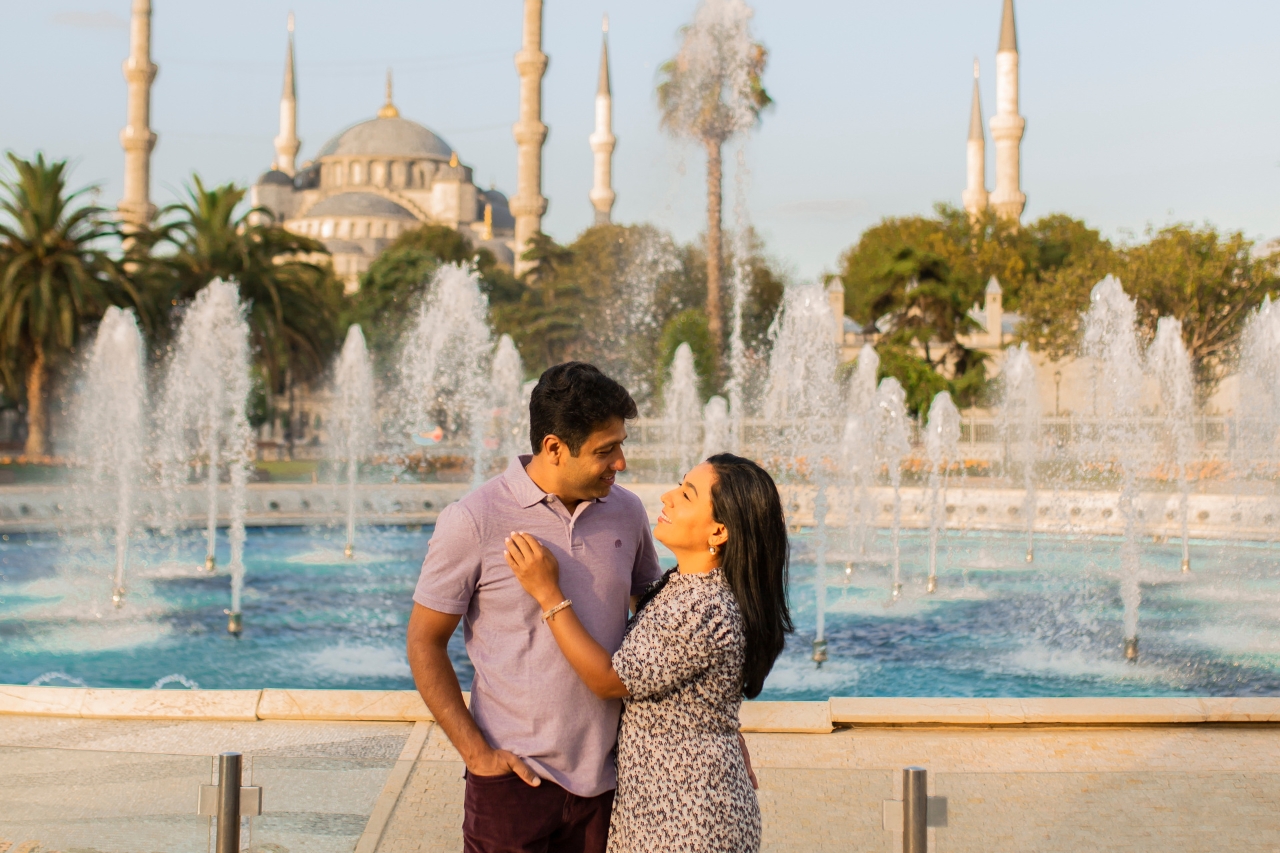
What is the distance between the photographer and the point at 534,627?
2.22m

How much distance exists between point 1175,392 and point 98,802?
24.2 metres

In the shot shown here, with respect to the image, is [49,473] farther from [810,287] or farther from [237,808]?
[237,808]

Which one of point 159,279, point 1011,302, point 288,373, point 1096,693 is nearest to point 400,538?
point 1096,693

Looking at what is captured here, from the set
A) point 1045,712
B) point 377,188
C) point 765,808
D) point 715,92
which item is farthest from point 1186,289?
point 377,188

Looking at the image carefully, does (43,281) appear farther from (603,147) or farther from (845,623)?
(603,147)

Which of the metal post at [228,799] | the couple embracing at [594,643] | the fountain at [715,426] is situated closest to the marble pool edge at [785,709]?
the metal post at [228,799]

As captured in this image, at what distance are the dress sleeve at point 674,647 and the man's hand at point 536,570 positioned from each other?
0.16 meters

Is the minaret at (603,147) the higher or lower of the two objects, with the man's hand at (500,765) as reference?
higher

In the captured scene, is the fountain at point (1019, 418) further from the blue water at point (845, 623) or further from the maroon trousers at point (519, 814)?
the maroon trousers at point (519, 814)

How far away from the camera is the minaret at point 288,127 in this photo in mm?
86438

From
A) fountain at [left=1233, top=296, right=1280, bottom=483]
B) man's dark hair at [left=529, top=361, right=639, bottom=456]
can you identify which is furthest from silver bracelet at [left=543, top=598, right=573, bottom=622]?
fountain at [left=1233, top=296, right=1280, bottom=483]

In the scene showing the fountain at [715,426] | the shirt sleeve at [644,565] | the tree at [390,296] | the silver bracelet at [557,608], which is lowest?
the silver bracelet at [557,608]

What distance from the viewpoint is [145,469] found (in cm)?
2130

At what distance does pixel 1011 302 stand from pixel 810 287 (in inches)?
1046
